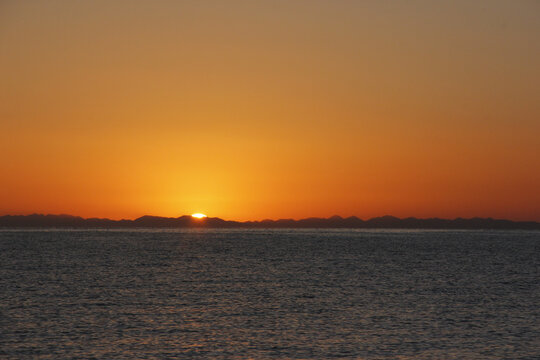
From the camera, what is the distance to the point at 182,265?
12294 centimetres

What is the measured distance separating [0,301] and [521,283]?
64713 millimetres

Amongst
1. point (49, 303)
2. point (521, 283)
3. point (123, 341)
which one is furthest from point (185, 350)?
point (521, 283)

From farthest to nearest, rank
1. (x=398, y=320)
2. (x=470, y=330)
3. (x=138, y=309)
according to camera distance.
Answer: (x=138, y=309), (x=398, y=320), (x=470, y=330)

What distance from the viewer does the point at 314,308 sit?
61156 millimetres

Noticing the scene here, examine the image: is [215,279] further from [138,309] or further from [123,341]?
[123,341]

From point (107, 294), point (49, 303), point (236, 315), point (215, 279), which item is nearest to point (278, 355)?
point (236, 315)

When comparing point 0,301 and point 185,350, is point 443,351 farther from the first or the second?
point 0,301

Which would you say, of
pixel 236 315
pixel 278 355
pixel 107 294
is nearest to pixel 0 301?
pixel 107 294

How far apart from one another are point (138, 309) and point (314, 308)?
52.0 ft

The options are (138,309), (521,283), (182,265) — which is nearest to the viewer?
(138,309)

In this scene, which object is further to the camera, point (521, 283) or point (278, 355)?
point (521, 283)

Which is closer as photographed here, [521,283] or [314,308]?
[314,308]

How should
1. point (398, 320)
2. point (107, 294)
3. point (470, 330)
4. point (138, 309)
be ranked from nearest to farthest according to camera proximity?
1. point (470, 330)
2. point (398, 320)
3. point (138, 309)
4. point (107, 294)

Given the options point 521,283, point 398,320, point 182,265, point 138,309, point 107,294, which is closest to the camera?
point 398,320
